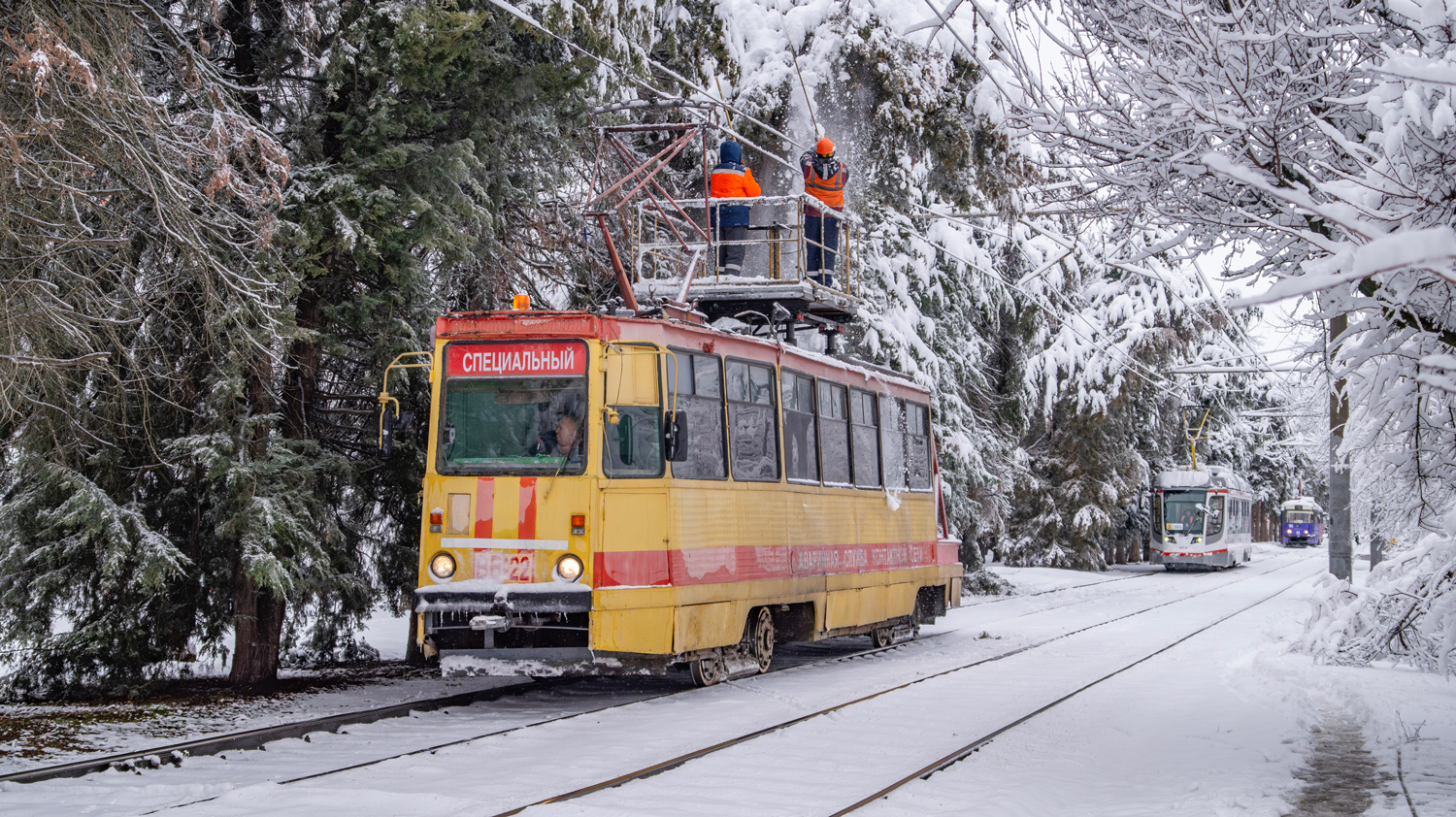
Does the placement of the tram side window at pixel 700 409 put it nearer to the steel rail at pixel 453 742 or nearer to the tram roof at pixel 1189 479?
the steel rail at pixel 453 742

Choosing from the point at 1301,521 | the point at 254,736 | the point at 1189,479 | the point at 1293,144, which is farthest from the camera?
the point at 1301,521

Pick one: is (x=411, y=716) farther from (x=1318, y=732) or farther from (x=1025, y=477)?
(x=1025, y=477)

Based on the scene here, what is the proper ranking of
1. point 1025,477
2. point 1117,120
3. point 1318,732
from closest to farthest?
1. point 1117,120
2. point 1318,732
3. point 1025,477

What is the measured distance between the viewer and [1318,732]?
10.6 m

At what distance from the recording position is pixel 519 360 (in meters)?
11.6

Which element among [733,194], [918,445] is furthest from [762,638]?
[733,194]

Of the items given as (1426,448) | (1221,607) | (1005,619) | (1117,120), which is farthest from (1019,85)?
(1221,607)

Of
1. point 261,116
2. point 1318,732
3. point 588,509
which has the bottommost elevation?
point 1318,732

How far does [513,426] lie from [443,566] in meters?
1.36

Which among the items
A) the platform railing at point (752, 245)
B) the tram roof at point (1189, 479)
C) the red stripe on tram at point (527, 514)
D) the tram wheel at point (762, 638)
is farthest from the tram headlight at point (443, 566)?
the tram roof at point (1189, 479)

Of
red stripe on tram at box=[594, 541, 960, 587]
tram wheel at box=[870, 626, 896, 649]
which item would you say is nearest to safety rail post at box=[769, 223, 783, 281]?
red stripe on tram at box=[594, 541, 960, 587]

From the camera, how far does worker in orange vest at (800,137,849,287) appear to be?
16.1m

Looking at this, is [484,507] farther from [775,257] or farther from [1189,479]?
[1189,479]

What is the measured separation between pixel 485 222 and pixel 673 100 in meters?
2.36
